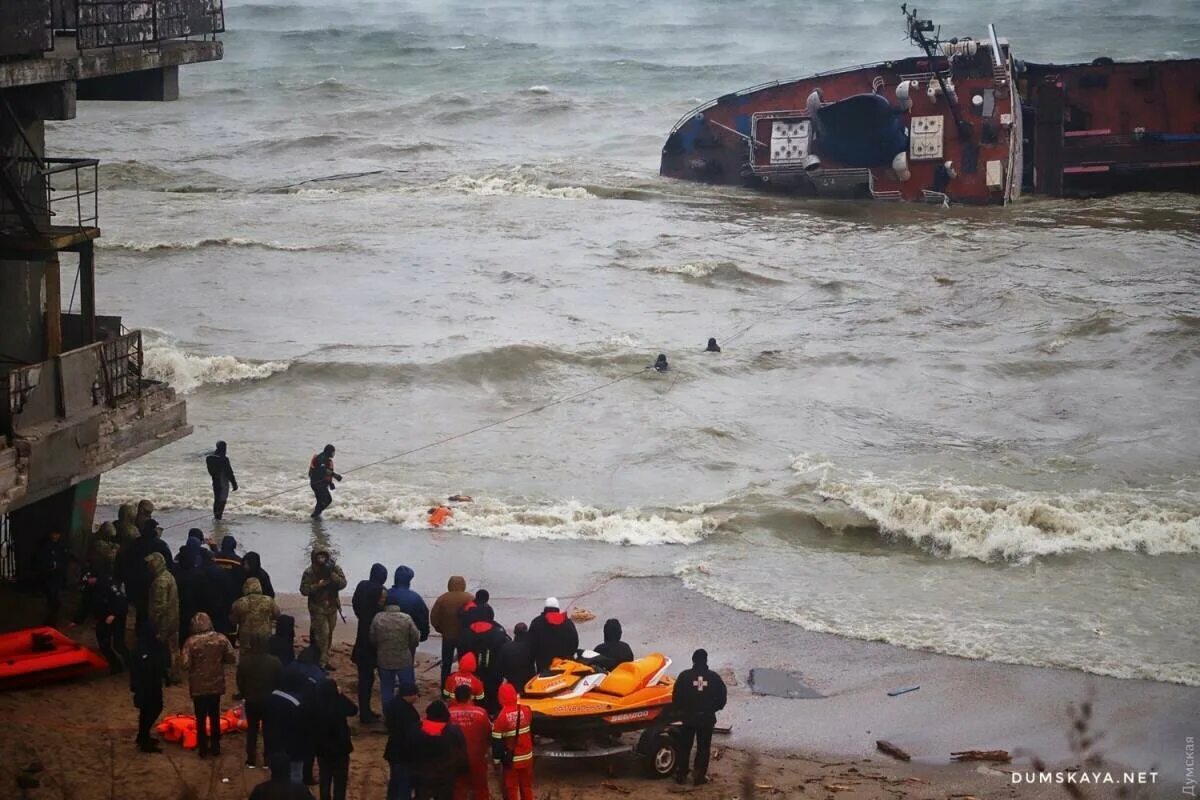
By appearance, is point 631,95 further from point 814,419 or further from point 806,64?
point 814,419

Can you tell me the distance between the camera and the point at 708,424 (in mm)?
22984

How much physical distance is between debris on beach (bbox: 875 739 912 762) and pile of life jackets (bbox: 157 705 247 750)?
5196 mm

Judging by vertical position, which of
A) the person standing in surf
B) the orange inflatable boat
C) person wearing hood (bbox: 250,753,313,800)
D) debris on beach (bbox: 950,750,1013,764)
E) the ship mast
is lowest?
debris on beach (bbox: 950,750,1013,764)

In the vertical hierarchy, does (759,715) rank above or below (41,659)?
below

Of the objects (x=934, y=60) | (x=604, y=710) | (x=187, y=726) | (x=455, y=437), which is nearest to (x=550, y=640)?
(x=604, y=710)

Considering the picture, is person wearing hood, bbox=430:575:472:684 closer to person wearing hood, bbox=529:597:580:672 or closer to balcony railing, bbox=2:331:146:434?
person wearing hood, bbox=529:597:580:672

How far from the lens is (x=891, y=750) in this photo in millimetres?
11883

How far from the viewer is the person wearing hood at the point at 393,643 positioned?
11.3 m

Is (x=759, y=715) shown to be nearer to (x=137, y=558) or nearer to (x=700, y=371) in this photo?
(x=137, y=558)

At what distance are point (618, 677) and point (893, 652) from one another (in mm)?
4489

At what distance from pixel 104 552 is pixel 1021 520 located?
11125 mm

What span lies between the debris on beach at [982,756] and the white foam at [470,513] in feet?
21.0

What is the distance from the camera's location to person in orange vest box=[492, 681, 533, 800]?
973 cm

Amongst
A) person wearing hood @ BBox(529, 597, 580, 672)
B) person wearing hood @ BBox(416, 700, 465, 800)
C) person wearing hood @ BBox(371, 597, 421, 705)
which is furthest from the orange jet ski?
person wearing hood @ BBox(416, 700, 465, 800)
